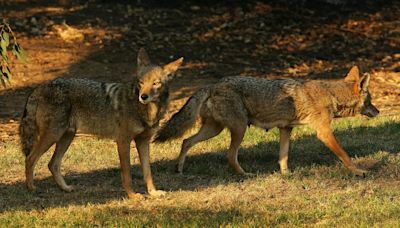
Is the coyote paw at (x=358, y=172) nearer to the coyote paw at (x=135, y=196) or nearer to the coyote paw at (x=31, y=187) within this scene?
the coyote paw at (x=135, y=196)

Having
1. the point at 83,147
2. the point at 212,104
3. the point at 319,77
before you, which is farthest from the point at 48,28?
the point at 212,104

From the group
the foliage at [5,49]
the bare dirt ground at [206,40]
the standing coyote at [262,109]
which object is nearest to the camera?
the foliage at [5,49]

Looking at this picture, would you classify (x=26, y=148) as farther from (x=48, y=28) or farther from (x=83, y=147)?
(x=48, y=28)

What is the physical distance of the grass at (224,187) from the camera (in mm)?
7855

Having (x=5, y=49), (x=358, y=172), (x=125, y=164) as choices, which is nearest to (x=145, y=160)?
(x=125, y=164)

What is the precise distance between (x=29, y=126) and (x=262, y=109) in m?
3.01

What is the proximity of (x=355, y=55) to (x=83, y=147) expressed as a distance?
944 cm

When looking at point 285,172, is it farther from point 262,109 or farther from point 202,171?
point 202,171

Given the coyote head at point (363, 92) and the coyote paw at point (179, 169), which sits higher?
the coyote head at point (363, 92)

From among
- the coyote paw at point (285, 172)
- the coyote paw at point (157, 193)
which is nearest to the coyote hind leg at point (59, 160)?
the coyote paw at point (157, 193)

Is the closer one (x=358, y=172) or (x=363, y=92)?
(x=358, y=172)

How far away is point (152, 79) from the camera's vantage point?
8.57m

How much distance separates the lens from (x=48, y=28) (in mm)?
19875

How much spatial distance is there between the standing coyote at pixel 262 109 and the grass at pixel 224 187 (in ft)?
1.24
